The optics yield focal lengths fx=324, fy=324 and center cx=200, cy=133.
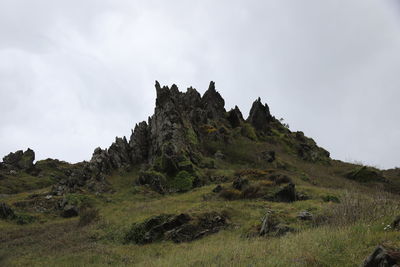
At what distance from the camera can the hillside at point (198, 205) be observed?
10250 mm

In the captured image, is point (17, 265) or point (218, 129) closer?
point (17, 265)

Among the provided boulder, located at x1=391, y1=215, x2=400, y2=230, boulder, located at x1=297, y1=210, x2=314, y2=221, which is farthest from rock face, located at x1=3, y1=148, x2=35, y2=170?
boulder, located at x1=391, y1=215, x2=400, y2=230

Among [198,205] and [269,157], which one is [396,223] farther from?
[269,157]

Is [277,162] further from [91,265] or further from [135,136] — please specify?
[91,265]

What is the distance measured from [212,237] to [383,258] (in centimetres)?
1093

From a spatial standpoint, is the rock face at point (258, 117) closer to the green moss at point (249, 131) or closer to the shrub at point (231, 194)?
the green moss at point (249, 131)

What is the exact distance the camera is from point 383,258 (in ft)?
20.3

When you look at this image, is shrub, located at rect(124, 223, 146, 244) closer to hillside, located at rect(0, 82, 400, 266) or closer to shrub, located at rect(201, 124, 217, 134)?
hillside, located at rect(0, 82, 400, 266)

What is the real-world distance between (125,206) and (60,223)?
5.22 m

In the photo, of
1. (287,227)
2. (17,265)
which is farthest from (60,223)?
(287,227)

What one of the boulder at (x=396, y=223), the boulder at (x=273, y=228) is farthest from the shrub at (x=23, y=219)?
the boulder at (x=396, y=223)

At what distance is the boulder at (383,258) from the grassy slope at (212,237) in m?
0.84

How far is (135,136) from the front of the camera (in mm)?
46250

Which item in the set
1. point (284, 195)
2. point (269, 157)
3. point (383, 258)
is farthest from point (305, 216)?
point (269, 157)
